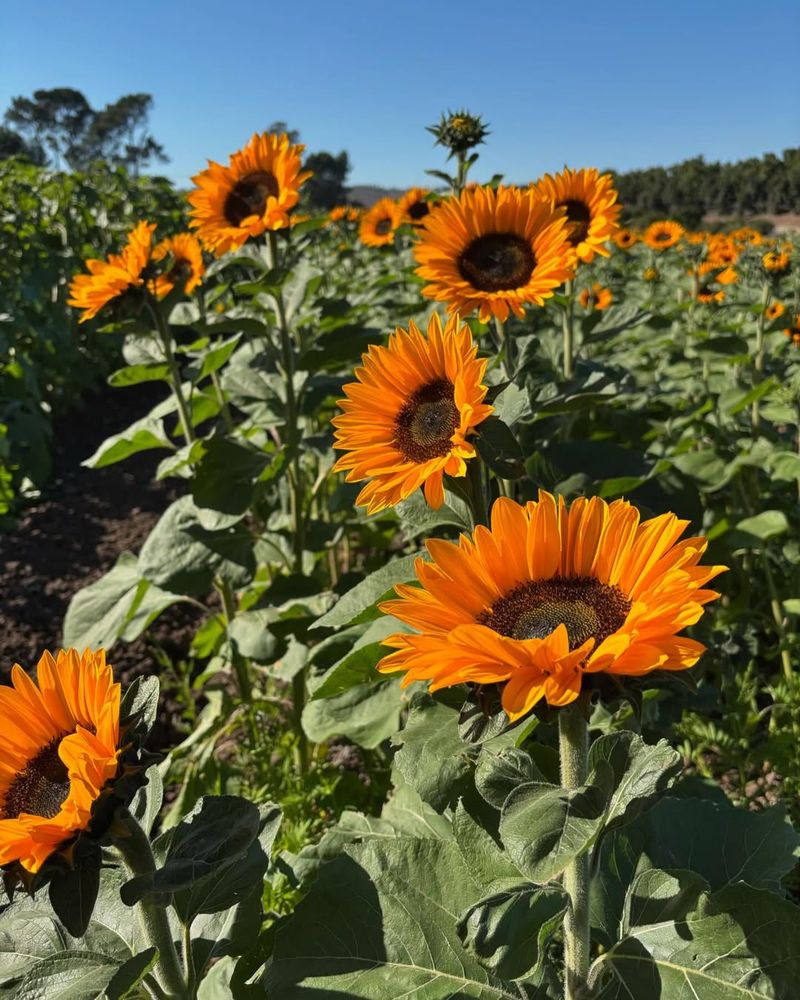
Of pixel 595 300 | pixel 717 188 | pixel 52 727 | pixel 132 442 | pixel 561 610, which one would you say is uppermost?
pixel 717 188

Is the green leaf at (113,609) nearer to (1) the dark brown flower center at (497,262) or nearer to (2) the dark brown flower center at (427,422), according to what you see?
(1) the dark brown flower center at (497,262)

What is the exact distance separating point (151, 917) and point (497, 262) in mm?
1733

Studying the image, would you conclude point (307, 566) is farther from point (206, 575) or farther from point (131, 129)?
point (131, 129)

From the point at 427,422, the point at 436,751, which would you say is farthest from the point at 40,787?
the point at 427,422

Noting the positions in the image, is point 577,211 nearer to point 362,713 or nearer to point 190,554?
point 190,554

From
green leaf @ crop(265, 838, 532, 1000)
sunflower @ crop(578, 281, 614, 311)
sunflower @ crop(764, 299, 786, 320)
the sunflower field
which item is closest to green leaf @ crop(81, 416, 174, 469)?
the sunflower field

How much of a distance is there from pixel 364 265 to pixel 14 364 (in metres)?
3.78

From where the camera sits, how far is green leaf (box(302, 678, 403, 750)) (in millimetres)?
1913

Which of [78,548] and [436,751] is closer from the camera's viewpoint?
[436,751]

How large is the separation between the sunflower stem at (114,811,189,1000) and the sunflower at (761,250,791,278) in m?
4.12

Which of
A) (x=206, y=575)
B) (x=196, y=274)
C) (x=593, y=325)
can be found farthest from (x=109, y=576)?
(x=593, y=325)

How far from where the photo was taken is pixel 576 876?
3.59ft

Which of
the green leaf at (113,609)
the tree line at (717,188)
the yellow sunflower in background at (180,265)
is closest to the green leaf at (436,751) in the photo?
the green leaf at (113,609)

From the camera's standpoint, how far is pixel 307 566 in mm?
3068
